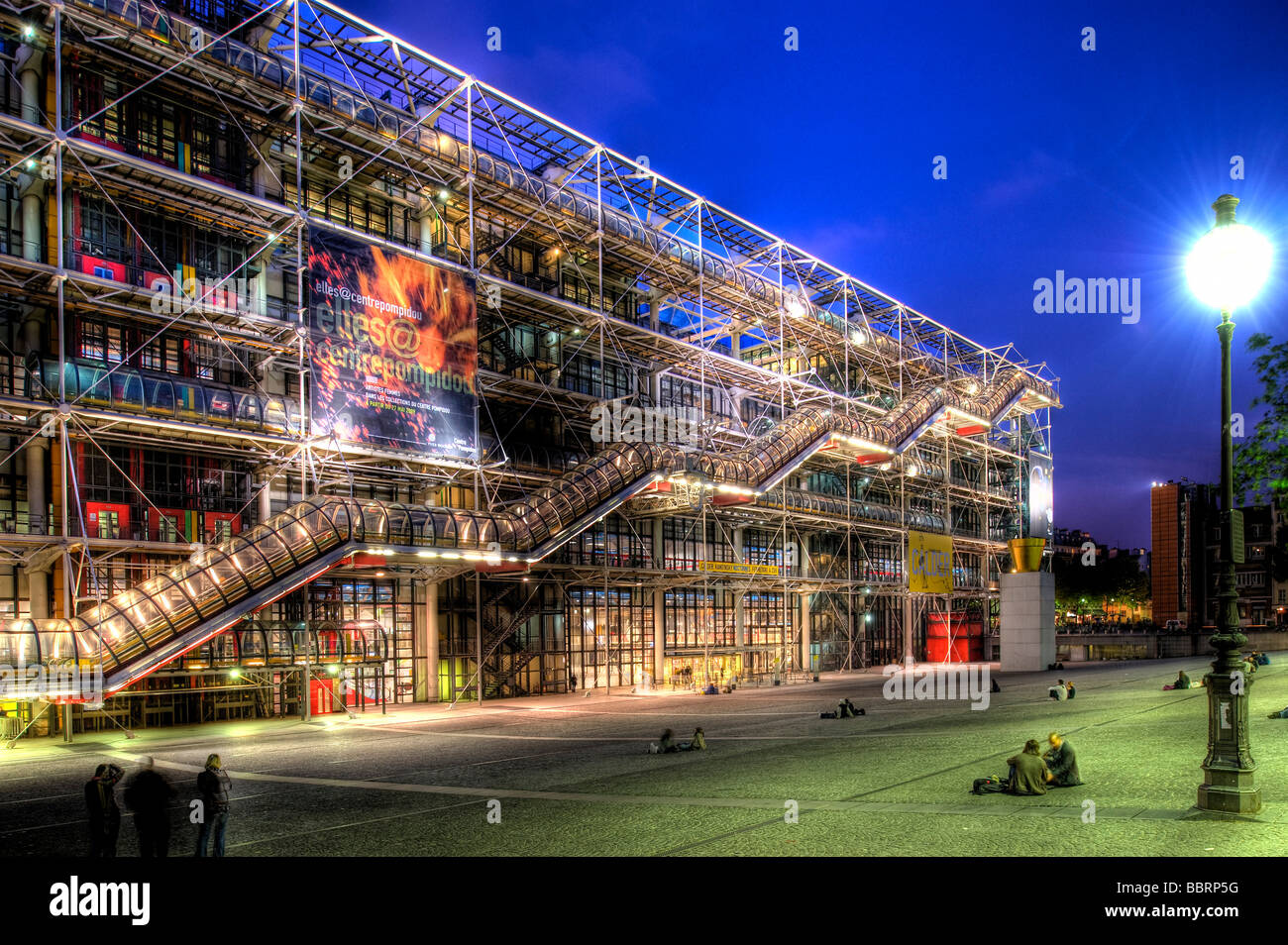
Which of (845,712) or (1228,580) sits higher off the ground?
(1228,580)

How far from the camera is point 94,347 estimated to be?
83.9ft

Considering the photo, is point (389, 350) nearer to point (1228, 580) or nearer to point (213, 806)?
point (213, 806)

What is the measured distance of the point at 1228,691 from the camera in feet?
34.9

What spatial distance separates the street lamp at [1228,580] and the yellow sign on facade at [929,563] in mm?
38846

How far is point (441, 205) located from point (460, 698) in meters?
17.9

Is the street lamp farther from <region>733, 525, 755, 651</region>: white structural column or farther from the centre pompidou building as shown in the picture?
<region>733, 525, 755, 651</region>: white structural column

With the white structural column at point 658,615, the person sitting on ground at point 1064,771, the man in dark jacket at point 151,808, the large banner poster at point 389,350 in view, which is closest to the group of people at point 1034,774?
the person sitting on ground at point 1064,771

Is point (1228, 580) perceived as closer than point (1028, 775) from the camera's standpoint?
Yes

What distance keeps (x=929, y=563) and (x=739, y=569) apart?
1468 cm

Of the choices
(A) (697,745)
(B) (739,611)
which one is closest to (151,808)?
(A) (697,745)

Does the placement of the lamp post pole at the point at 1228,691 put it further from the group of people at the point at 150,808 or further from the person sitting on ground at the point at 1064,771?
the group of people at the point at 150,808
